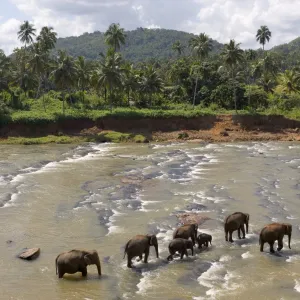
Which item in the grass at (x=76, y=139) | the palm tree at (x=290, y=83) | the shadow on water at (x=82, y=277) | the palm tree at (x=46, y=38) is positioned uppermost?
the palm tree at (x=46, y=38)

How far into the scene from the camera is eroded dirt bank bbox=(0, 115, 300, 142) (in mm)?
52688

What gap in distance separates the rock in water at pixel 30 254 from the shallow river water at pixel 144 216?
190mm

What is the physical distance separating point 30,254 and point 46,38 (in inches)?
2473

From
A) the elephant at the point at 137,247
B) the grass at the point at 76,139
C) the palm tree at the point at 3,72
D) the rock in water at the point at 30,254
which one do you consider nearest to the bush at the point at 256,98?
the grass at the point at 76,139

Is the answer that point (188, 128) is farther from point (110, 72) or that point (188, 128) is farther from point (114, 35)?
point (114, 35)

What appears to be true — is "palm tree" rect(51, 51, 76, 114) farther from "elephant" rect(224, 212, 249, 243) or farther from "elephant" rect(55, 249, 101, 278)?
"elephant" rect(55, 249, 101, 278)

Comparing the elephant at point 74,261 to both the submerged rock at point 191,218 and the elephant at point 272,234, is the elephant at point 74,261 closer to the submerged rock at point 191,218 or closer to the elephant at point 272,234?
the elephant at point 272,234

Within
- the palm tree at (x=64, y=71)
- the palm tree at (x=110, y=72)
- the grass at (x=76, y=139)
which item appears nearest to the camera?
the grass at (x=76, y=139)

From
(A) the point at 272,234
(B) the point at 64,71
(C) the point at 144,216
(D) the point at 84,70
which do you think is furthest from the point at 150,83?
(A) the point at 272,234

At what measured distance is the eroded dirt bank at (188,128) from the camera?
52.7 m

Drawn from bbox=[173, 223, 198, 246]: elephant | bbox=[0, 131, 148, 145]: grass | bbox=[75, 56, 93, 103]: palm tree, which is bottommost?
bbox=[173, 223, 198, 246]: elephant

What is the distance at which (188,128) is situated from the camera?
55875 millimetres

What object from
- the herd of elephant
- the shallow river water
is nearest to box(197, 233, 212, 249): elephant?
the herd of elephant

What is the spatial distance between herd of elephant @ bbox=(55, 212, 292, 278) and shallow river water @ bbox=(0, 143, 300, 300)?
32 centimetres
